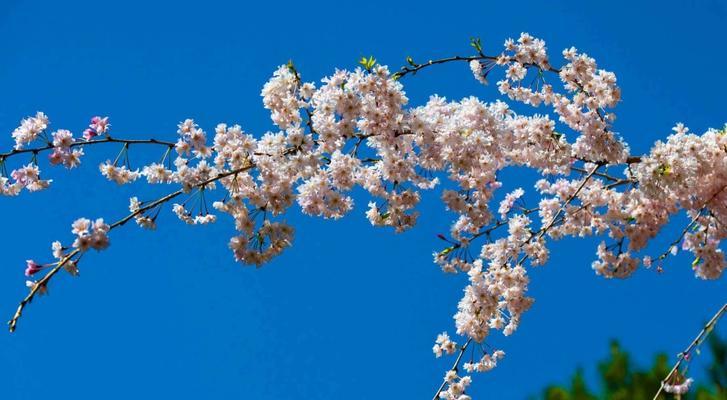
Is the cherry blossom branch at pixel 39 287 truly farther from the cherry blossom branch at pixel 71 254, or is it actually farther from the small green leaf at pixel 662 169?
the small green leaf at pixel 662 169

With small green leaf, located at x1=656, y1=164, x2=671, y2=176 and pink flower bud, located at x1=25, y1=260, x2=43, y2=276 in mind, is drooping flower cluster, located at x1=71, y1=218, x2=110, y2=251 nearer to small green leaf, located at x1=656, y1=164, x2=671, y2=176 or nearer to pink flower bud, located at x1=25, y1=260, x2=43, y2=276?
pink flower bud, located at x1=25, y1=260, x2=43, y2=276

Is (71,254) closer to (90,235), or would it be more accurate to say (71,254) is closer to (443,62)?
(90,235)

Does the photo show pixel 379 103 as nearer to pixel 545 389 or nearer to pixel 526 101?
pixel 526 101

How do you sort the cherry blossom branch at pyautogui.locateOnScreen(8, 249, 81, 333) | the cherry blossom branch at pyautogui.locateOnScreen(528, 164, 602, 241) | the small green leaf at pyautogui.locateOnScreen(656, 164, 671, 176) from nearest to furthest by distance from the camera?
the cherry blossom branch at pyautogui.locateOnScreen(8, 249, 81, 333)
the small green leaf at pyautogui.locateOnScreen(656, 164, 671, 176)
the cherry blossom branch at pyautogui.locateOnScreen(528, 164, 602, 241)

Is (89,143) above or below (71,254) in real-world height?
above

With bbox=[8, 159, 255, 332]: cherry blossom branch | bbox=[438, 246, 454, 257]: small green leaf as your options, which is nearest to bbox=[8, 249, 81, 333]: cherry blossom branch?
bbox=[8, 159, 255, 332]: cherry blossom branch

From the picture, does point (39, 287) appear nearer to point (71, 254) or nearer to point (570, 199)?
point (71, 254)

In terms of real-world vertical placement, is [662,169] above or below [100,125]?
below

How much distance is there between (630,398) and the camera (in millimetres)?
15922

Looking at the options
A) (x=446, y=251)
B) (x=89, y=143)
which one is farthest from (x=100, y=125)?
(x=446, y=251)

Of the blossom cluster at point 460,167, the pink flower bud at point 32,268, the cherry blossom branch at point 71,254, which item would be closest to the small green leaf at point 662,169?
the blossom cluster at point 460,167

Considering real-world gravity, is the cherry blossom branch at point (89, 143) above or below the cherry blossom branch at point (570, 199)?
above

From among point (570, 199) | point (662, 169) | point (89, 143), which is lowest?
point (662, 169)

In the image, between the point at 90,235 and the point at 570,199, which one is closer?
the point at 90,235
